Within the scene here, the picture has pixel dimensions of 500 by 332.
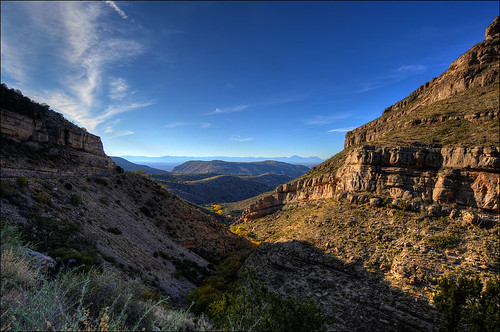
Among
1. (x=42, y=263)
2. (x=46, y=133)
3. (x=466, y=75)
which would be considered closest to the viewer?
(x=42, y=263)

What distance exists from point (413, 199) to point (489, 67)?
110ft

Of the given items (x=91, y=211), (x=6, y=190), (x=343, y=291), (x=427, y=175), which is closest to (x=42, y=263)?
(x=6, y=190)

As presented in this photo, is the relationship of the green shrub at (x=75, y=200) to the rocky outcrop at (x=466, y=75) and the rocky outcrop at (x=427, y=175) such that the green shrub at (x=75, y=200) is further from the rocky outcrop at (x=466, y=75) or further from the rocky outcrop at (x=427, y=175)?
the rocky outcrop at (x=466, y=75)

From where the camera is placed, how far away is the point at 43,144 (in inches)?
1297

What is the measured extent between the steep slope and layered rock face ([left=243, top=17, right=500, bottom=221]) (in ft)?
91.4

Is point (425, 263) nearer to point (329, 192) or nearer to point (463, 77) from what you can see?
point (329, 192)

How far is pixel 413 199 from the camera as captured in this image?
88.9 feet

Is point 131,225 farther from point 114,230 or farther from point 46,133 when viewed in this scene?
point 46,133

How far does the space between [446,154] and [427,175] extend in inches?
137

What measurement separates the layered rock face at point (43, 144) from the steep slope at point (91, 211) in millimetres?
126

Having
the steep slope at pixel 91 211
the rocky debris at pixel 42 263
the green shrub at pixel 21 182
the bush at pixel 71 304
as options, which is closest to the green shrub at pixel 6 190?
the steep slope at pixel 91 211

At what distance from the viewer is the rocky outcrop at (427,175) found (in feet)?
75.2

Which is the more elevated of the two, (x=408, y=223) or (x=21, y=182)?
(x=21, y=182)

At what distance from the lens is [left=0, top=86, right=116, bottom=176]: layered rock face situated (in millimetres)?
26938
